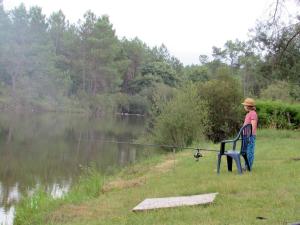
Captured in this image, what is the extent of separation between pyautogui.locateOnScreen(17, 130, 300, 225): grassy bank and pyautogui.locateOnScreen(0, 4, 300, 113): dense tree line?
35553mm

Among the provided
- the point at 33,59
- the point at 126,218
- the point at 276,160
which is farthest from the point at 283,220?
the point at 33,59

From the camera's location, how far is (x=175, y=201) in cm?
772

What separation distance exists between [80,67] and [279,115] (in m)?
53.5

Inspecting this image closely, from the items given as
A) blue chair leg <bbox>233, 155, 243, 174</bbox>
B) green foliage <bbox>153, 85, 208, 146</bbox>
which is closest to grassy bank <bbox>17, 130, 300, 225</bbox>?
blue chair leg <bbox>233, 155, 243, 174</bbox>

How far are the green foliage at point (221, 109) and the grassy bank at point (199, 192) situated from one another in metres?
11.6

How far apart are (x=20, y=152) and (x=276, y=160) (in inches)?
647

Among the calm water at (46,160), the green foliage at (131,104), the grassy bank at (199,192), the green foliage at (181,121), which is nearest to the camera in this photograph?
the grassy bank at (199,192)

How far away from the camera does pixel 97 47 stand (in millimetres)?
73125

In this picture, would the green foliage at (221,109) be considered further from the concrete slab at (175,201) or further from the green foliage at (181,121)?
the concrete slab at (175,201)

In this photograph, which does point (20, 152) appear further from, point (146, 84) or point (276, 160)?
point (146, 84)

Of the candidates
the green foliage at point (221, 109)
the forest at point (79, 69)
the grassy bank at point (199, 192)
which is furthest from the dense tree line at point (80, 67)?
the grassy bank at point (199, 192)

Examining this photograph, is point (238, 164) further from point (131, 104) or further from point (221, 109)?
point (131, 104)

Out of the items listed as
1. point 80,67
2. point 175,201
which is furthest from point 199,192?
point 80,67

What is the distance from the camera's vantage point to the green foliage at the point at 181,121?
71.7 feet
